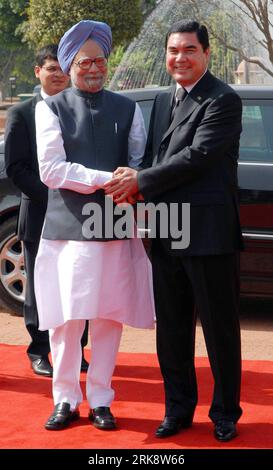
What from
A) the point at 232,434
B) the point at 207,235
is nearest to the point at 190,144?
the point at 207,235

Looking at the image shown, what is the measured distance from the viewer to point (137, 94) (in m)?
7.75

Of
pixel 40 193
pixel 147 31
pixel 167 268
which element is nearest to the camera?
pixel 167 268

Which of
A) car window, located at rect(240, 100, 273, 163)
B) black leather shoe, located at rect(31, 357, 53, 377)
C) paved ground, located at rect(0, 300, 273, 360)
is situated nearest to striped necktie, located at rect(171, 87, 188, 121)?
black leather shoe, located at rect(31, 357, 53, 377)

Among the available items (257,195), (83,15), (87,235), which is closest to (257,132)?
(257,195)

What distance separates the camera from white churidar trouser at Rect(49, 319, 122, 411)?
5148 millimetres

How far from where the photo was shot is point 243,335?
24.0 ft

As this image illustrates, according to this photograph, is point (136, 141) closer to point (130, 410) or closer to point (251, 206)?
point (130, 410)

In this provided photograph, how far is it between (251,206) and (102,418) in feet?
8.26

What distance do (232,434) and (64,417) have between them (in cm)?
81

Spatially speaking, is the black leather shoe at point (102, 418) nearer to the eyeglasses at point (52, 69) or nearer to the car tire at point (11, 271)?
the eyeglasses at point (52, 69)

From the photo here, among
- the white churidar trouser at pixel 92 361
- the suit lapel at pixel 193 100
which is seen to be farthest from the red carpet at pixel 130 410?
the suit lapel at pixel 193 100

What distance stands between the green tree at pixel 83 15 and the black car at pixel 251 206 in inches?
890
